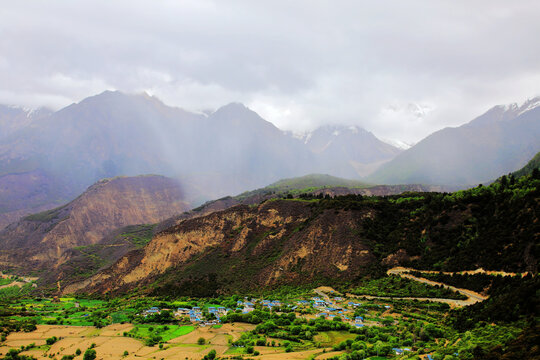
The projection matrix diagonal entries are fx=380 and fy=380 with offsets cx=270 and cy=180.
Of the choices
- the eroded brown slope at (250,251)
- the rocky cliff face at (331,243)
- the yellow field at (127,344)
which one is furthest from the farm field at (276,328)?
the eroded brown slope at (250,251)

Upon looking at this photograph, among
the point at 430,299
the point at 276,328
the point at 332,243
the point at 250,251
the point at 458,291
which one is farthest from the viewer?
the point at 250,251

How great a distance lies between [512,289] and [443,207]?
3125 cm

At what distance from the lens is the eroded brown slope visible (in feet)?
244

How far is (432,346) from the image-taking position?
34812 millimetres

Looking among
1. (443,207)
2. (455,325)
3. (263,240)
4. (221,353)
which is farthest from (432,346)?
(263,240)

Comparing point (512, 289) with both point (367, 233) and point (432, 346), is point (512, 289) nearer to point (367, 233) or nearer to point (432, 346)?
point (432, 346)

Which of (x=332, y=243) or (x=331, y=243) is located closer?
(x=332, y=243)

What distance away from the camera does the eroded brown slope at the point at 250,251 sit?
74.5 meters

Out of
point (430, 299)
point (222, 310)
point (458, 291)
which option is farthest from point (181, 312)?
point (458, 291)

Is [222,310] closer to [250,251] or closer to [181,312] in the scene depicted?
[181,312]

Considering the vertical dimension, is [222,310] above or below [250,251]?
below

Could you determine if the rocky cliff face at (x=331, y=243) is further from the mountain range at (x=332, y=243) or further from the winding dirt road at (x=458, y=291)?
the winding dirt road at (x=458, y=291)

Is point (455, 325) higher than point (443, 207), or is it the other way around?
point (443, 207)

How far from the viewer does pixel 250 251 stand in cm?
8838
